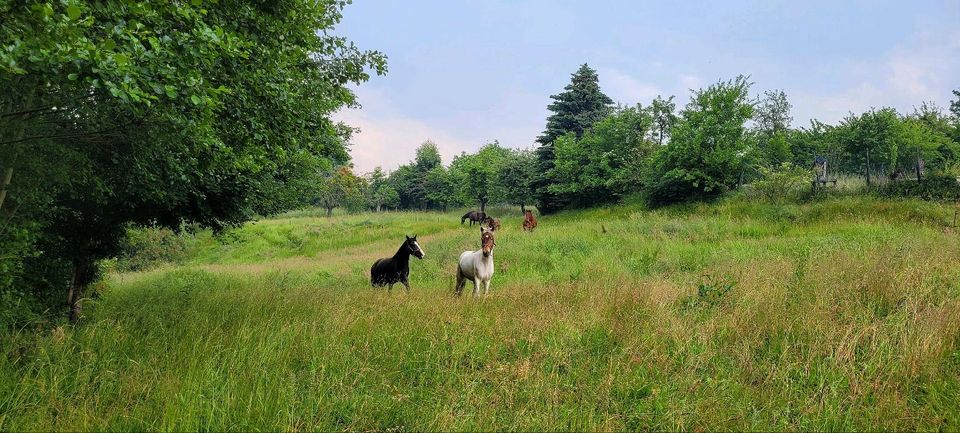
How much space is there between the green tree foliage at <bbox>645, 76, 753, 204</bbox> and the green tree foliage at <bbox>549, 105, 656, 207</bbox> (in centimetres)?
557

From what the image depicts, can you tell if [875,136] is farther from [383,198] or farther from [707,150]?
[383,198]

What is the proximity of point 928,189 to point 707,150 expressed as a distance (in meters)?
10.9

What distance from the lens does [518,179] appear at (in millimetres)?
49375

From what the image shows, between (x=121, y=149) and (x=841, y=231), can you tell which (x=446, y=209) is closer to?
Result: (x=841, y=231)

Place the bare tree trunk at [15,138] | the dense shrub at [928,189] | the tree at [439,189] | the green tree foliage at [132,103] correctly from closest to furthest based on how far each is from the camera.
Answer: the green tree foliage at [132,103] → the bare tree trunk at [15,138] → the dense shrub at [928,189] → the tree at [439,189]

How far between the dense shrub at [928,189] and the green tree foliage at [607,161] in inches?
638

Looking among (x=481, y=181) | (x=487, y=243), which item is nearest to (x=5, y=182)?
(x=487, y=243)

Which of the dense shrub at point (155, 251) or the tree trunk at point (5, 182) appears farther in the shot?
the dense shrub at point (155, 251)

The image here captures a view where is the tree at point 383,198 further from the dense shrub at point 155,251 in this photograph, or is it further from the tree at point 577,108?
the dense shrub at point 155,251

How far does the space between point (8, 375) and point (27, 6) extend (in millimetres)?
3055

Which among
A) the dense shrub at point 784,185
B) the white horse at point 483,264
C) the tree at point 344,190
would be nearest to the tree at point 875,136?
the dense shrub at point 784,185

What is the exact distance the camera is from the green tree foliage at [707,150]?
92.0 ft

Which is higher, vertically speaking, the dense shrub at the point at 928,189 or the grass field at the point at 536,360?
the dense shrub at the point at 928,189

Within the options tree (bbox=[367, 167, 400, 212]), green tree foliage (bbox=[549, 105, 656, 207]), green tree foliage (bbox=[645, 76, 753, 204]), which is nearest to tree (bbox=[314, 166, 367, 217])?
tree (bbox=[367, 167, 400, 212])
